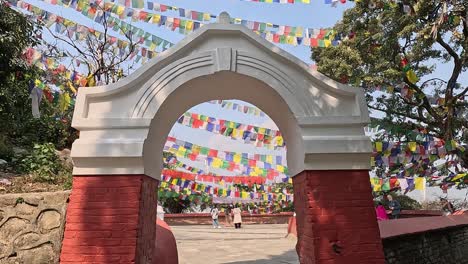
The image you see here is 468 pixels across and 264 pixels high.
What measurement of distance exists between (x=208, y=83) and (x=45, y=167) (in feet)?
15.1

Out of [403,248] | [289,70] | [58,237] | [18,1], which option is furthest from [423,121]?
[18,1]

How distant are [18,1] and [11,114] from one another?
4.02 meters

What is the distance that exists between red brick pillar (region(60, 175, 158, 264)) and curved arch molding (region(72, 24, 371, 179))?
6.0 inches

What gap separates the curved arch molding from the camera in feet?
13.4

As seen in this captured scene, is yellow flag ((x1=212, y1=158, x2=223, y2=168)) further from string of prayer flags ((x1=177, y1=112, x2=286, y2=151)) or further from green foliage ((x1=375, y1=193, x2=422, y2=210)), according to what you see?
green foliage ((x1=375, y1=193, x2=422, y2=210))

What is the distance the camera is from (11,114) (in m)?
9.84

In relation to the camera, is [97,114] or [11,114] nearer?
[97,114]

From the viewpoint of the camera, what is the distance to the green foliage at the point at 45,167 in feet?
22.6

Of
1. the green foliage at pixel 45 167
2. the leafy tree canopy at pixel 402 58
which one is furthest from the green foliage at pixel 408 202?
the green foliage at pixel 45 167

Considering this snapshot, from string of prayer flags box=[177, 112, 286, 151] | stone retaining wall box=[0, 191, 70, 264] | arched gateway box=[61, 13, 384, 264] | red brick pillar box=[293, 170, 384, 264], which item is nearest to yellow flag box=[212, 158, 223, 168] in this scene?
string of prayer flags box=[177, 112, 286, 151]

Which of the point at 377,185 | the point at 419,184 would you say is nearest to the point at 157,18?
the point at 419,184

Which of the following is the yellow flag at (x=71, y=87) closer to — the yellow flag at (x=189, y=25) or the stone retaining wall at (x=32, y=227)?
the yellow flag at (x=189, y=25)

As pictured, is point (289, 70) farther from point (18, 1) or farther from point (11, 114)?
point (18, 1)

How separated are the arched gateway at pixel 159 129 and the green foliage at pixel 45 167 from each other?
2.78m
